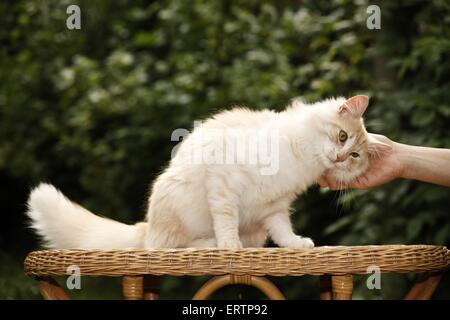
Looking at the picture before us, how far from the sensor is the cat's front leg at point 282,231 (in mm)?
1892

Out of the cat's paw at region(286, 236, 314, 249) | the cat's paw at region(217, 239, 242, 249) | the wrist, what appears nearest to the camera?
the cat's paw at region(217, 239, 242, 249)

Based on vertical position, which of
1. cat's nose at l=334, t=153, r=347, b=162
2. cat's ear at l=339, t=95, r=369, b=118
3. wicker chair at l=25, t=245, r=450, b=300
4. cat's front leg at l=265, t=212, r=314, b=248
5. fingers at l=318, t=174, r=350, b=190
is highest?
cat's ear at l=339, t=95, r=369, b=118

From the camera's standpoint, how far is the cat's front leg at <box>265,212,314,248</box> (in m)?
1.89

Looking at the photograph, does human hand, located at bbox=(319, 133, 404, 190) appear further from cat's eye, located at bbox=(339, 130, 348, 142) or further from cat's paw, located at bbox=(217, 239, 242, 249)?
cat's paw, located at bbox=(217, 239, 242, 249)

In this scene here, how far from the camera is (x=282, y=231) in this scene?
1.93m

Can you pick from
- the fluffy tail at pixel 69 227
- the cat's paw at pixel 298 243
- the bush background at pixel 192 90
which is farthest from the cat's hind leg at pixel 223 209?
the bush background at pixel 192 90

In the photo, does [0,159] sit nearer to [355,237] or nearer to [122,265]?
[355,237]

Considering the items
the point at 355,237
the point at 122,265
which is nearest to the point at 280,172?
the point at 122,265

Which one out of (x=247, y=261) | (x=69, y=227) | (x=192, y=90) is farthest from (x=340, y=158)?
(x=192, y=90)

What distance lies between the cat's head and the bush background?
2.43ft

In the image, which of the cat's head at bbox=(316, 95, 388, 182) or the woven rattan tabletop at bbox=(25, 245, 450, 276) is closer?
the woven rattan tabletop at bbox=(25, 245, 450, 276)

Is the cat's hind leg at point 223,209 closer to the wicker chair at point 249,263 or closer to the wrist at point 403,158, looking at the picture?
the wicker chair at point 249,263

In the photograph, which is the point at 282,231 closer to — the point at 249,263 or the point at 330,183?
the point at 330,183

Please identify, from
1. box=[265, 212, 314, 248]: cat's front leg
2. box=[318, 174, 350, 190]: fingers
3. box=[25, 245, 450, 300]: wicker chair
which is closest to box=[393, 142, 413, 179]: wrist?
box=[318, 174, 350, 190]: fingers
